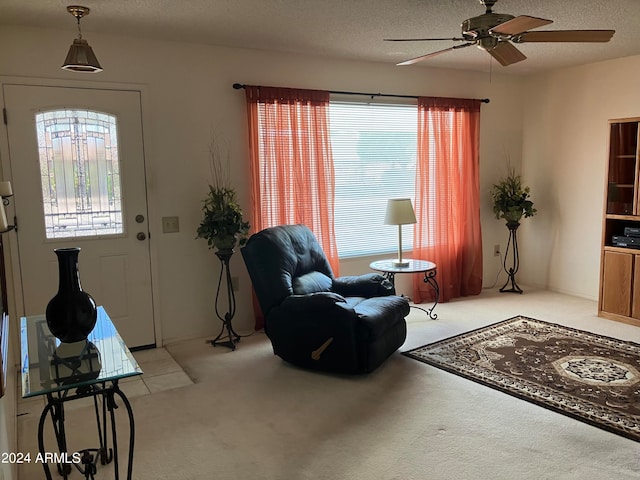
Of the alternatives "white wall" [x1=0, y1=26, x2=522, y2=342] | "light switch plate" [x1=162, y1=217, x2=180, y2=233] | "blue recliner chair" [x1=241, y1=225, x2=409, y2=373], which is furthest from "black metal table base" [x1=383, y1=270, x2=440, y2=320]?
"light switch plate" [x1=162, y1=217, x2=180, y2=233]

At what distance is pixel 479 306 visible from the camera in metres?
5.55

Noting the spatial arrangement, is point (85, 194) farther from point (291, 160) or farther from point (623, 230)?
point (623, 230)

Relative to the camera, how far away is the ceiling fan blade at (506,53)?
315cm

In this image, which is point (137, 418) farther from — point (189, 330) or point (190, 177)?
point (190, 177)

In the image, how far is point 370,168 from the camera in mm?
5480

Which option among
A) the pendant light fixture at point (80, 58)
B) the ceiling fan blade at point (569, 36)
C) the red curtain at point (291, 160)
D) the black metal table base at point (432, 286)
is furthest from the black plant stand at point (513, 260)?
A: the pendant light fixture at point (80, 58)

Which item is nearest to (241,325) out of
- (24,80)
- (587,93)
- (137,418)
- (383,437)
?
(137,418)

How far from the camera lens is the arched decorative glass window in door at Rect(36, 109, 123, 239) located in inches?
154

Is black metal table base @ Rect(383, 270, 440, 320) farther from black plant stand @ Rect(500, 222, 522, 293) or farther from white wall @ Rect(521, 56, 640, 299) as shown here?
white wall @ Rect(521, 56, 640, 299)

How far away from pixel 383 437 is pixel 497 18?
241 centimetres

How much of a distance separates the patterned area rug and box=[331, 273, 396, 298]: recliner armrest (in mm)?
538

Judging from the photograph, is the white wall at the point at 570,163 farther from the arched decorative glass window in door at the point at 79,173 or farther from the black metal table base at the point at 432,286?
the arched decorative glass window in door at the point at 79,173

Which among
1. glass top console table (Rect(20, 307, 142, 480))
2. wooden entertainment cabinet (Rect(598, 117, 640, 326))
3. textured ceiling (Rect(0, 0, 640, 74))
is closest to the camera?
glass top console table (Rect(20, 307, 142, 480))

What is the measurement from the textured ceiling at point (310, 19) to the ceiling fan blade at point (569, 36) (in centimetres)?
59
